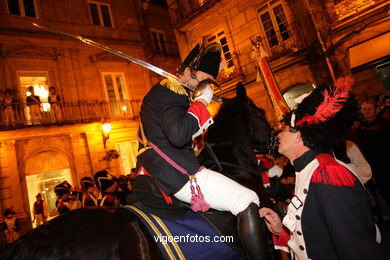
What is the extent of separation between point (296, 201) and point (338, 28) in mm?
11329

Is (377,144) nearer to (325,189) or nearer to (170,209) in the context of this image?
(325,189)

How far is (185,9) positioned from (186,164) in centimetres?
1483

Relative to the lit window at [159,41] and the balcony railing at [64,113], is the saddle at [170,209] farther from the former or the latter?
the lit window at [159,41]

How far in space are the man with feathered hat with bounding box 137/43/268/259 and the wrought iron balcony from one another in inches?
496

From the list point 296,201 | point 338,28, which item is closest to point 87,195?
point 296,201

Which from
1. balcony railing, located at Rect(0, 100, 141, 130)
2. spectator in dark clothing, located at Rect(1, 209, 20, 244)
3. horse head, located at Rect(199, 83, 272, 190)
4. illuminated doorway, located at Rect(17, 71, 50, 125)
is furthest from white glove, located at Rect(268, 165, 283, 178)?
illuminated doorway, located at Rect(17, 71, 50, 125)

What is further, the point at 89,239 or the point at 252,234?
the point at 252,234

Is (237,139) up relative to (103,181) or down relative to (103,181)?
up

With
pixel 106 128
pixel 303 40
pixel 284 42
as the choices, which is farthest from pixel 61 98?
A: pixel 303 40

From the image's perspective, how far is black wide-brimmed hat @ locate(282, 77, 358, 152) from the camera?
1.72 m

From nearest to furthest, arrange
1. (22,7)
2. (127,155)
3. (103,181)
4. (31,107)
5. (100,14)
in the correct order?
(103,181), (31,107), (22,7), (127,155), (100,14)

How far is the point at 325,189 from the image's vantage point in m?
1.62

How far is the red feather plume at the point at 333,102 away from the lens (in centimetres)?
170

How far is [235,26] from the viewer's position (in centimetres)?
1316
